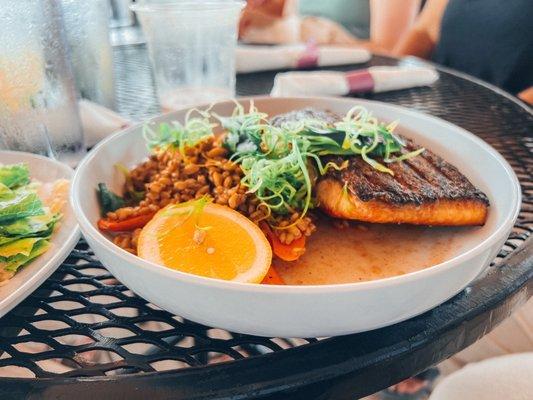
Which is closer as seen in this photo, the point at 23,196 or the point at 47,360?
the point at 47,360

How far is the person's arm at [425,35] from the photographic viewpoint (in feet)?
8.30

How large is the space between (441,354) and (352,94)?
997mm

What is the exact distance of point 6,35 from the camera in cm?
93

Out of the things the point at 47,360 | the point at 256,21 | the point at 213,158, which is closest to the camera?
the point at 47,360

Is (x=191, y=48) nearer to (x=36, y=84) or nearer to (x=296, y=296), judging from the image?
(x=36, y=84)

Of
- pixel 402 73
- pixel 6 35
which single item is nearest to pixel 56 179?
Answer: pixel 6 35

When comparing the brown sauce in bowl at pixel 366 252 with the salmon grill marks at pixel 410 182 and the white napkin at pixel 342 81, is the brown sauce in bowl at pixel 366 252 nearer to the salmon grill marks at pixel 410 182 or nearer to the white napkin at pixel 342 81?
the salmon grill marks at pixel 410 182

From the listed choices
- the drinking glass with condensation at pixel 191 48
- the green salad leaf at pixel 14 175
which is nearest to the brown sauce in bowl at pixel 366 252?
the green salad leaf at pixel 14 175

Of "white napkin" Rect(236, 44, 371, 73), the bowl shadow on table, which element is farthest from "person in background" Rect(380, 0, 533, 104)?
the bowl shadow on table

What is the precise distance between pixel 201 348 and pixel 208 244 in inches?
5.2

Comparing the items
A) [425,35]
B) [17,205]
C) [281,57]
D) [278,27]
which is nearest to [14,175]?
[17,205]

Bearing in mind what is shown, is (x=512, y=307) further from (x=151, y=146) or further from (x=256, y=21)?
(x=256, y=21)

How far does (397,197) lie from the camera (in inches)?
30.6

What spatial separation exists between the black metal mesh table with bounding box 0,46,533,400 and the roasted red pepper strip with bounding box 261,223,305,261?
0.13m
